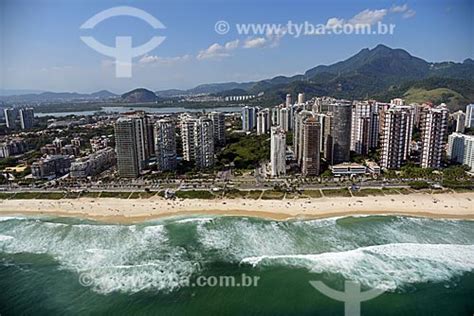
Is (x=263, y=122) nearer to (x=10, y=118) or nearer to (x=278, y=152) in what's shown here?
(x=278, y=152)

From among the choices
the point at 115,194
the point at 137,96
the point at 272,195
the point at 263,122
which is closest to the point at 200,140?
the point at 115,194

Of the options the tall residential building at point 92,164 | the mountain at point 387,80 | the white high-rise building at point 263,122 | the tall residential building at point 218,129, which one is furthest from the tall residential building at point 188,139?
the mountain at point 387,80

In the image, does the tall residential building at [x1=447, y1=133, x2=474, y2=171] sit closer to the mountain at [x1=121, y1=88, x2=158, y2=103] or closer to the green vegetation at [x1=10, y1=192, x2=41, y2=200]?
the green vegetation at [x1=10, y1=192, x2=41, y2=200]

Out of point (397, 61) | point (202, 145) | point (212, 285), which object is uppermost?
point (397, 61)

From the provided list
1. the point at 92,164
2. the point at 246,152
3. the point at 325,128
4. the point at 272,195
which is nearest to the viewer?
the point at 272,195

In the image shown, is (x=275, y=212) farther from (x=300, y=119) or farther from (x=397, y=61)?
(x=397, y=61)

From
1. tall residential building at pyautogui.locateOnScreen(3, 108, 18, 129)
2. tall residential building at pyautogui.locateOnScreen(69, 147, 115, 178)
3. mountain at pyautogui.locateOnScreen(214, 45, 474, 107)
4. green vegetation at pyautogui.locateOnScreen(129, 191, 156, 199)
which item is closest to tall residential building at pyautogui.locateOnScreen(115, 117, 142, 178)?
tall residential building at pyautogui.locateOnScreen(69, 147, 115, 178)

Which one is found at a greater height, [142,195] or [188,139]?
[188,139]

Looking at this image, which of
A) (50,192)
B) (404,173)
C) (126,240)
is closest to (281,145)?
(404,173)
